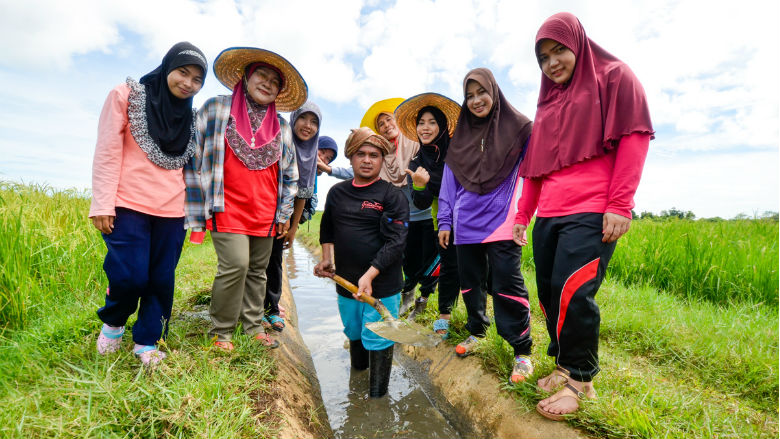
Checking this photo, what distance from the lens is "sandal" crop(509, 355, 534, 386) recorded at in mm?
2392

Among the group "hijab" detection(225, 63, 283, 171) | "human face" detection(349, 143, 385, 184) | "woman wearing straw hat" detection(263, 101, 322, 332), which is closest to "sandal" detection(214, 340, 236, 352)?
"woman wearing straw hat" detection(263, 101, 322, 332)

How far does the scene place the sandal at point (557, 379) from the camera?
205 cm

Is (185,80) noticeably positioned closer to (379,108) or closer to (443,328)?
(379,108)

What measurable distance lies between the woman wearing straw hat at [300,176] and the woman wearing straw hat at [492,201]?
1.24 metres

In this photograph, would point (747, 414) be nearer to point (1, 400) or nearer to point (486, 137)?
point (486, 137)

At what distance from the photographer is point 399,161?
379cm

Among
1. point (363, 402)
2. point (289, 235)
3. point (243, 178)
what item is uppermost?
point (243, 178)

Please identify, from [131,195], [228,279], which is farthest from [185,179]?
[228,279]

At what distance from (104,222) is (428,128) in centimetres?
237

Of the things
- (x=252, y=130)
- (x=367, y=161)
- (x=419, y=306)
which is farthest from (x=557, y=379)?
(x=252, y=130)

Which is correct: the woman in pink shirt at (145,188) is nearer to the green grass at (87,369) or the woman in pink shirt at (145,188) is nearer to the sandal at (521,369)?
the green grass at (87,369)

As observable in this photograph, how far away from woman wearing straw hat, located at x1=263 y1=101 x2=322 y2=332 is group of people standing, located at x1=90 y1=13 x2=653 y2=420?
1 cm

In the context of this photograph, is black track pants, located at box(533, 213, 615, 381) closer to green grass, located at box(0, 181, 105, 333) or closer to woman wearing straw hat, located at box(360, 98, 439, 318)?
woman wearing straw hat, located at box(360, 98, 439, 318)

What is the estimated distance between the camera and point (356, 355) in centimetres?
322
